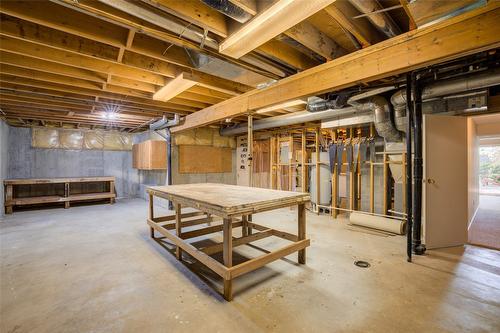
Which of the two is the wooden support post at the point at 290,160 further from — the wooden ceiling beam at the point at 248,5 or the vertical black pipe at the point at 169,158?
the wooden ceiling beam at the point at 248,5

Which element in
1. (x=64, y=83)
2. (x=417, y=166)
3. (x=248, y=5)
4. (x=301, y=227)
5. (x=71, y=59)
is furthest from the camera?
(x=64, y=83)

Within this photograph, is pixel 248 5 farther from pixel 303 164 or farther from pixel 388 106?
pixel 303 164

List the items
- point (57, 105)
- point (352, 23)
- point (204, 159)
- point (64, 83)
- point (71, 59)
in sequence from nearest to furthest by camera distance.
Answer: point (352, 23) → point (71, 59) → point (64, 83) → point (57, 105) → point (204, 159)

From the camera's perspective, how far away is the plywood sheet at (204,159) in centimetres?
674

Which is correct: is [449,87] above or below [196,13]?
below

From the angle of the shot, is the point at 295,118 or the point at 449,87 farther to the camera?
the point at 295,118

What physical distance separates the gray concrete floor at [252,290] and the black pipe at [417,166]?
0.22 metres

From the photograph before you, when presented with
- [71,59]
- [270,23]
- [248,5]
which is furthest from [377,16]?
[71,59]

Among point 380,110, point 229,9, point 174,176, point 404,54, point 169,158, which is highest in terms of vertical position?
point 229,9

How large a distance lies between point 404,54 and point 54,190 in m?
9.11

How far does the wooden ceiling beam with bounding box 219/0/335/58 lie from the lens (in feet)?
5.13

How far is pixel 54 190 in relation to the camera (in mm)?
7023

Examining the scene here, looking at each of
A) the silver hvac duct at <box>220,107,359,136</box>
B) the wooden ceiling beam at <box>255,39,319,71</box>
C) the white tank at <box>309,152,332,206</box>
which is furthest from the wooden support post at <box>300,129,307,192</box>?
the wooden ceiling beam at <box>255,39,319,71</box>

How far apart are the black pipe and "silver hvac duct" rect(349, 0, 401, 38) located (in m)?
1.20
